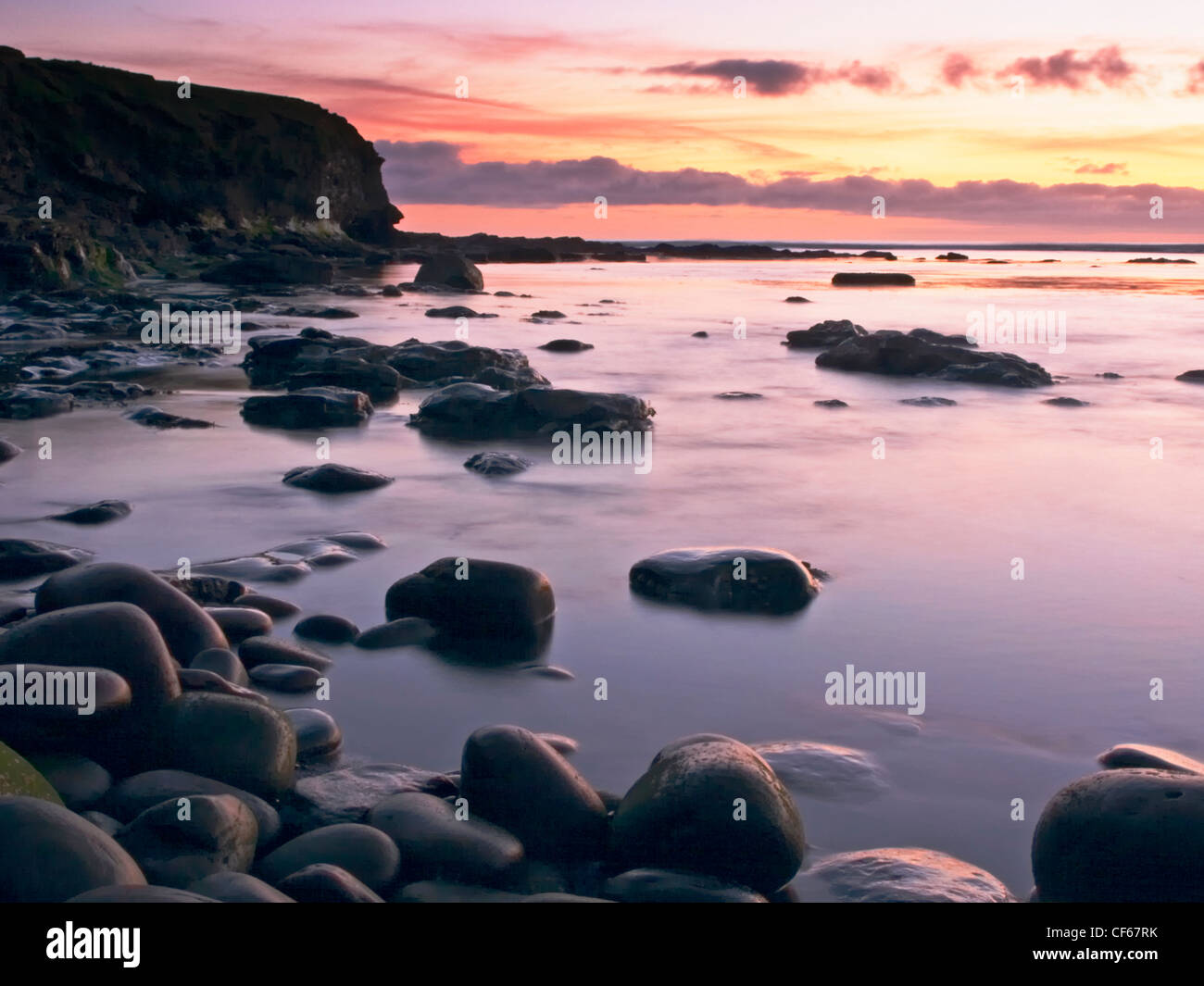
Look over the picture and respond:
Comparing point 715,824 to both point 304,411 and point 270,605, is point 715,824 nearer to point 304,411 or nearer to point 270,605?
point 270,605

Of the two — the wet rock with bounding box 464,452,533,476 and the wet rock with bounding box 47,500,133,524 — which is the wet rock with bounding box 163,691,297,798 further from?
the wet rock with bounding box 464,452,533,476

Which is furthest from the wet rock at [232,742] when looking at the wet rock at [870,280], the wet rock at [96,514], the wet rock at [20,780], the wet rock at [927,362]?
the wet rock at [870,280]

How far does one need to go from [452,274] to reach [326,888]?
124ft

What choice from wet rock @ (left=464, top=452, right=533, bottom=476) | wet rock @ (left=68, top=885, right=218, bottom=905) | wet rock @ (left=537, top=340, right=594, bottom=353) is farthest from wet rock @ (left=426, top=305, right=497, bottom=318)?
wet rock @ (left=68, top=885, right=218, bottom=905)

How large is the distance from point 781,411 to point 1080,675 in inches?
366

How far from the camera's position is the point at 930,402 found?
49.4 feet

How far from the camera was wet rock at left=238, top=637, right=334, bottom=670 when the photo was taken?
506 centimetres

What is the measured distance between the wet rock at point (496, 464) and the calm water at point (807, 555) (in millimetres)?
205

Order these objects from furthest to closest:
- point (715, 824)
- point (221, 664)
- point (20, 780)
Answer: point (221, 664) → point (715, 824) → point (20, 780)

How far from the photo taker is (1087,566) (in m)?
7.18

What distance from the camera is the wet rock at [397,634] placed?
543 cm

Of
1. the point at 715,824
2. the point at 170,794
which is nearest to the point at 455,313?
the point at 170,794
